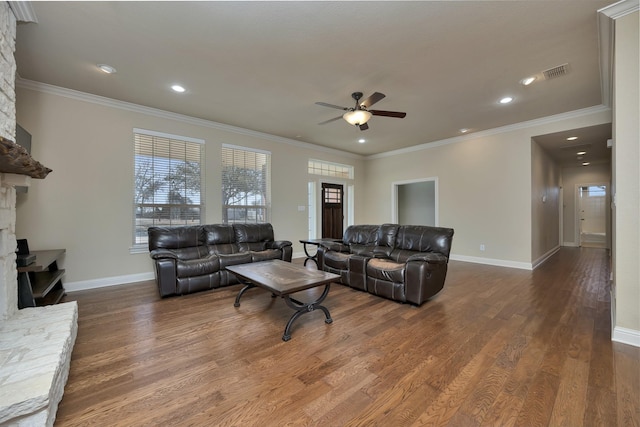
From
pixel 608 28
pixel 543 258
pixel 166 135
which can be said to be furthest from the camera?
pixel 543 258

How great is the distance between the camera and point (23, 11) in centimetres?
222

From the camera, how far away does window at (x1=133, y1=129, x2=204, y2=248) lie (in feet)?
14.6

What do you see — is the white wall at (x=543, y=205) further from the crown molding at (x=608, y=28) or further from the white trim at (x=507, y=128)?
the crown molding at (x=608, y=28)

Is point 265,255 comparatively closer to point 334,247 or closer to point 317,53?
point 334,247

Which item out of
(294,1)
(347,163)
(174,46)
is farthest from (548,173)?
(174,46)

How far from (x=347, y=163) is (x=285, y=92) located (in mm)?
4130

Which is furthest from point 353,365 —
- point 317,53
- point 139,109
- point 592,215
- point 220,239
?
point 592,215

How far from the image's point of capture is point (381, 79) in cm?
342

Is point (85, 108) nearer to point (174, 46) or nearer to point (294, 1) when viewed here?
point (174, 46)

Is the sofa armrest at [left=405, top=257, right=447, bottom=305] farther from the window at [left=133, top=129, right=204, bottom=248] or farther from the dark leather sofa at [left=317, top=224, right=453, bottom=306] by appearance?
the window at [left=133, top=129, right=204, bottom=248]

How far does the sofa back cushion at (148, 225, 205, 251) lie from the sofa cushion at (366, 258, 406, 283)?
9.41 ft

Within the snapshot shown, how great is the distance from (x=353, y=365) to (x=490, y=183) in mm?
5346

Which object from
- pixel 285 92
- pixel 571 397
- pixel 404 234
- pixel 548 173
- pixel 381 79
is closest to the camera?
pixel 571 397

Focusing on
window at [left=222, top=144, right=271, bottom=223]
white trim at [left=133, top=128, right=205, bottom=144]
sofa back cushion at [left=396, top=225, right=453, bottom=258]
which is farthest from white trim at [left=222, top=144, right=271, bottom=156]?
sofa back cushion at [left=396, top=225, right=453, bottom=258]
